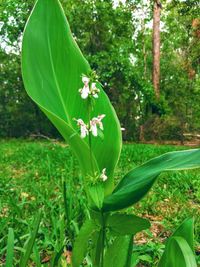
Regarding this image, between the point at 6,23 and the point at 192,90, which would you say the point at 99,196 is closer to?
the point at 6,23

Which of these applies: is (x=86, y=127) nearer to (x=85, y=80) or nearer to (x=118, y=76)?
(x=85, y=80)

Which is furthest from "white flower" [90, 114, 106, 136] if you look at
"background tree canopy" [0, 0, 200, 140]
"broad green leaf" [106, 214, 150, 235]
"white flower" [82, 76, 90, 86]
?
"background tree canopy" [0, 0, 200, 140]

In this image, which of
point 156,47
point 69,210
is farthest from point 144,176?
point 156,47

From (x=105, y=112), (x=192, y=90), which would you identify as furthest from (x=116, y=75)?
(x=105, y=112)

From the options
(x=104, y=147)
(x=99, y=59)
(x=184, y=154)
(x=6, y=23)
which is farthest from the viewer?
(x=6, y=23)

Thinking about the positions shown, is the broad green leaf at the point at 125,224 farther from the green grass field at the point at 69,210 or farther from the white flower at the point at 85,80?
the green grass field at the point at 69,210

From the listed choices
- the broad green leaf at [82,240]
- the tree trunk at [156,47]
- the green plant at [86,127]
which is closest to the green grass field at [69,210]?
the broad green leaf at [82,240]
